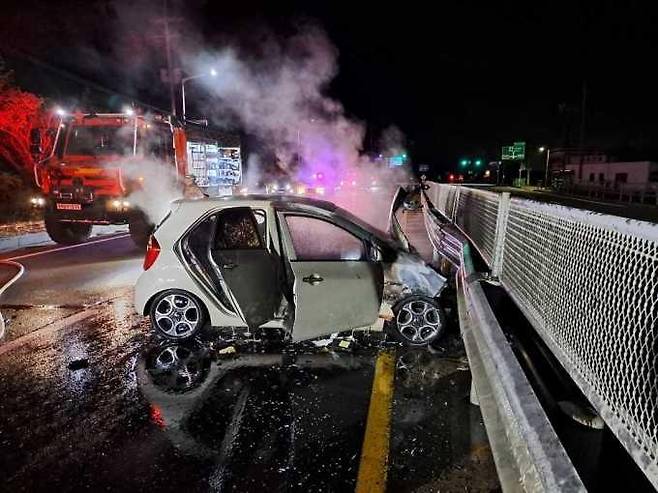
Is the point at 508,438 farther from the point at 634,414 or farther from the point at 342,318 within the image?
the point at 342,318

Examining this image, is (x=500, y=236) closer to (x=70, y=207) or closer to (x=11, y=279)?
(x=11, y=279)

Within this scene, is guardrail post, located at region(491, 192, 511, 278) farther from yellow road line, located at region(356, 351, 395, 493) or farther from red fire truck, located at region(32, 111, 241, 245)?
red fire truck, located at region(32, 111, 241, 245)

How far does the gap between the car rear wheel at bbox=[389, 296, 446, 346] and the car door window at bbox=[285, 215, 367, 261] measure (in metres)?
0.72

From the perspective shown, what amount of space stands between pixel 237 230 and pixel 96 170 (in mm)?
6870

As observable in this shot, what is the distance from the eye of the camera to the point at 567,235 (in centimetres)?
314

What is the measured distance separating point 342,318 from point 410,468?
5.94 feet

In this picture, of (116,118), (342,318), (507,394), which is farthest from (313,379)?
(116,118)

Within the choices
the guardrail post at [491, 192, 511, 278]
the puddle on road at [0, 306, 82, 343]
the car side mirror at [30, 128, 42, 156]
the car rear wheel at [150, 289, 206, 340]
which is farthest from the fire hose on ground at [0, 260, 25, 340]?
the guardrail post at [491, 192, 511, 278]

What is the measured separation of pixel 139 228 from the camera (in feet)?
35.1

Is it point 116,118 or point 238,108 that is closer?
point 116,118

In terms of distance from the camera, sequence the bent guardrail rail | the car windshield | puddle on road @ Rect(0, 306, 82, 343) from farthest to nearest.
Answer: the car windshield
puddle on road @ Rect(0, 306, 82, 343)
the bent guardrail rail

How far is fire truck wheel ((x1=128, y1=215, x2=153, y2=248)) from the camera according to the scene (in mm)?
10547

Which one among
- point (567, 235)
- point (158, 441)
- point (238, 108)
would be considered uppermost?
Result: point (238, 108)

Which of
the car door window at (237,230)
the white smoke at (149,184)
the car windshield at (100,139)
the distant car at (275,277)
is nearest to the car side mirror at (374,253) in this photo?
the distant car at (275,277)
